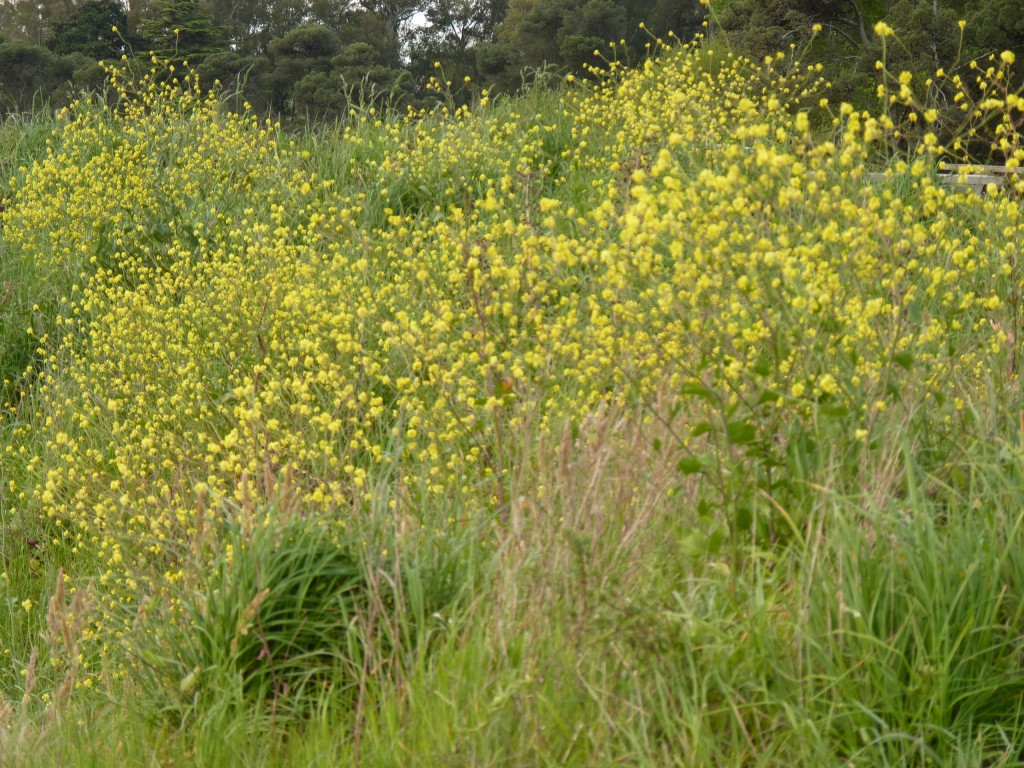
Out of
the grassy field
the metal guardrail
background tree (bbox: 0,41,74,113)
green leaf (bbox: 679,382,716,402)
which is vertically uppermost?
background tree (bbox: 0,41,74,113)

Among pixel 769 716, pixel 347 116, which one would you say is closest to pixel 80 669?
pixel 769 716

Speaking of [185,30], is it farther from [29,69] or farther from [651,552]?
[651,552]

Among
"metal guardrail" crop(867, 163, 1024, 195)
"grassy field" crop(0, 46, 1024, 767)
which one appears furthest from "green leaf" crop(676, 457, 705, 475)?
"metal guardrail" crop(867, 163, 1024, 195)

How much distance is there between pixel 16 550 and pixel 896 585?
414 centimetres

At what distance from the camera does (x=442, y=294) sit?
4.72 meters

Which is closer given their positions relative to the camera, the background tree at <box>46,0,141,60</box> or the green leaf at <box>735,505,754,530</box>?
the green leaf at <box>735,505,754,530</box>

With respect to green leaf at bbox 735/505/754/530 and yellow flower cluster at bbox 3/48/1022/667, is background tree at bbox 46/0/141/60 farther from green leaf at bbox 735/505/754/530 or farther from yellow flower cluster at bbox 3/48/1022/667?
green leaf at bbox 735/505/754/530

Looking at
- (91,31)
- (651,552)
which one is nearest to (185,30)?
(91,31)

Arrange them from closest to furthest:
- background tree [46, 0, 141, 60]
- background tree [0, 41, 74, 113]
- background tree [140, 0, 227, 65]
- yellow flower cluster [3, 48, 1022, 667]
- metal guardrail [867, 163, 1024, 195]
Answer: yellow flower cluster [3, 48, 1022, 667] → metal guardrail [867, 163, 1024, 195] → background tree [140, 0, 227, 65] → background tree [0, 41, 74, 113] → background tree [46, 0, 141, 60]

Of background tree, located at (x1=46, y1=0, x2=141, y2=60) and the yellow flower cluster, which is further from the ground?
background tree, located at (x1=46, y1=0, x2=141, y2=60)

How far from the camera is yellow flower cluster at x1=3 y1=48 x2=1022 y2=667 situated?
2.94 m

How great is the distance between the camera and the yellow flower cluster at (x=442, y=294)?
2.94m

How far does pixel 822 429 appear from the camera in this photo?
266 cm

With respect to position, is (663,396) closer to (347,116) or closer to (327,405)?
(327,405)
